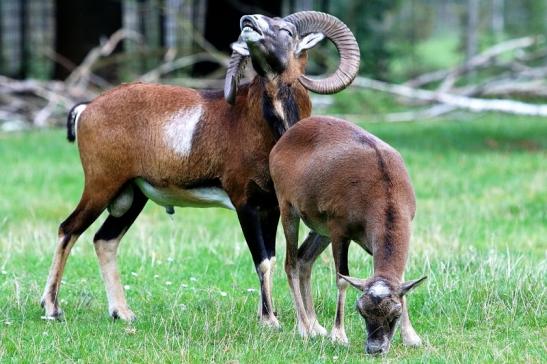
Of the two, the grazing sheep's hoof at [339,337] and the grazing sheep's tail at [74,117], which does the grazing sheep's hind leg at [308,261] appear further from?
the grazing sheep's tail at [74,117]

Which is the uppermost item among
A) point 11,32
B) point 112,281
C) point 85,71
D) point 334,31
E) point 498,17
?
point 334,31

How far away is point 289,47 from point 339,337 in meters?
2.29

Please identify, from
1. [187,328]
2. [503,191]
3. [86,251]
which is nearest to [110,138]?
[187,328]

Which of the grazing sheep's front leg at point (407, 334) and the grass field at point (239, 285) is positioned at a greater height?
the grazing sheep's front leg at point (407, 334)

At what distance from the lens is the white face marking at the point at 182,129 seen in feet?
28.8

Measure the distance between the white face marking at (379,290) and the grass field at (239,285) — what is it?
44 cm

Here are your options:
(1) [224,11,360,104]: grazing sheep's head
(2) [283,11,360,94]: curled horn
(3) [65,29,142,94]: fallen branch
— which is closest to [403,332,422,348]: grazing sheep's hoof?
(1) [224,11,360,104]: grazing sheep's head

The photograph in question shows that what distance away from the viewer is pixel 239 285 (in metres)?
9.77

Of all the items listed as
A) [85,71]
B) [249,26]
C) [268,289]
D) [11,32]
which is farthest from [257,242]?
[11,32]

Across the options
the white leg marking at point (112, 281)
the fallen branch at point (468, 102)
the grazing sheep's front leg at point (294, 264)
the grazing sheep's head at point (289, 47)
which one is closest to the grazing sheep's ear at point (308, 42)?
the grazing sheep's head at point (289, 47)

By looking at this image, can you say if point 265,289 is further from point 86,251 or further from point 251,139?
point 86,251

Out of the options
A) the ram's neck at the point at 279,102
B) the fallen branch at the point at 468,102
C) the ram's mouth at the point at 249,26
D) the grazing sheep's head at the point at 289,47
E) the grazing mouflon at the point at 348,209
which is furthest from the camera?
the fallen branch at the point at 468,102

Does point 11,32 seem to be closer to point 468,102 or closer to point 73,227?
point 468,102

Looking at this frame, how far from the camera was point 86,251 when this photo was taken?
11.9m
